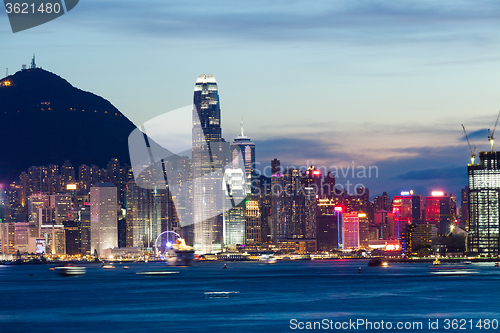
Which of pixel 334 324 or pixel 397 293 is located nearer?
pixel 334 324

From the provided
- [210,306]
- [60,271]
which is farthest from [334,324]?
[60,271]

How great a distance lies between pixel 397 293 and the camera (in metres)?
101

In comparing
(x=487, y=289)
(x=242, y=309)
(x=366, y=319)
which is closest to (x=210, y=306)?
(x=242, y=309)

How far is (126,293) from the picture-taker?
107 meters

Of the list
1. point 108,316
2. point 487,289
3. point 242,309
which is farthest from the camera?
point 487,289

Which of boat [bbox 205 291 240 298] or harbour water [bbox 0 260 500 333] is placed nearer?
harbour water [bbox 0 260 500 333]

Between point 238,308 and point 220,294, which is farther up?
point 238,308

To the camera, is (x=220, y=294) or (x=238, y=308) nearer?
(x=238, y=308)

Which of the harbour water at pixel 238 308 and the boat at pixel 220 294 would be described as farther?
the boat at pixel 220 294

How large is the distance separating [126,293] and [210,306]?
27.6 metres

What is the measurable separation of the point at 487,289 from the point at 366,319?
45645mm

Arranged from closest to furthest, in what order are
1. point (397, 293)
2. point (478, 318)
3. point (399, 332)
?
point (399, 332) < point (478, 318) < point (397, 293)

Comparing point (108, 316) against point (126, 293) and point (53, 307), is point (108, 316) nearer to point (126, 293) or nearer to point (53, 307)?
point (53, 307)

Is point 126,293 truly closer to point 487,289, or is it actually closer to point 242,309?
point 242,309
